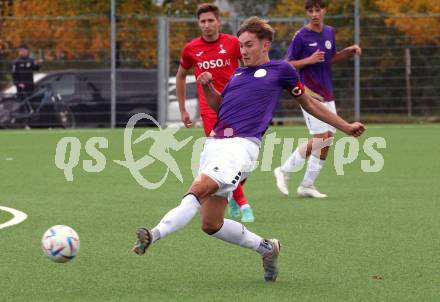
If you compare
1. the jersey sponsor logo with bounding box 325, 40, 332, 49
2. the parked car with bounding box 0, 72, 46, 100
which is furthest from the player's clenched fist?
the parked car with bounding box 0, 72, 46, 100

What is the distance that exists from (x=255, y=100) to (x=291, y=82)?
11.0 inches

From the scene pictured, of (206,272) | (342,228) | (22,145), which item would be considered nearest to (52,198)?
(342,228)

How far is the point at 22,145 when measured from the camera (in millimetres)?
21672

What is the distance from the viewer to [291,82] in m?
8.04

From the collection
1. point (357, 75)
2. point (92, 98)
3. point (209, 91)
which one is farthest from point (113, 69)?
point (209, 91)

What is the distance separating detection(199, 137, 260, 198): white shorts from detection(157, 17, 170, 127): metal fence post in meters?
19.3

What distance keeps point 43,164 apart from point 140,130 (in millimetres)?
8266

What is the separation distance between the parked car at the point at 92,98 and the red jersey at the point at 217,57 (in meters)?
16.1

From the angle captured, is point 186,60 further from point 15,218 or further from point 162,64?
point 162,64

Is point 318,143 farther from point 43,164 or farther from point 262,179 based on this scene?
point 43,164

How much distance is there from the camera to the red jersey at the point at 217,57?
11.2 metres

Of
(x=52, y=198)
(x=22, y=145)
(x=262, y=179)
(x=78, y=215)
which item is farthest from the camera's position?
(x=22, y=145)

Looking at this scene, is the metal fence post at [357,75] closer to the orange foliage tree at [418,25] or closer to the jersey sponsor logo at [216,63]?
the orange foliage tree at [418,25]

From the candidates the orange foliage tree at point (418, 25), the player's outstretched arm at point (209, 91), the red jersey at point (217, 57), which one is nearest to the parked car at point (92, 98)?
the orange foliage tree at point (418, 25)
